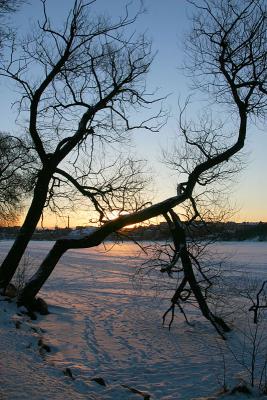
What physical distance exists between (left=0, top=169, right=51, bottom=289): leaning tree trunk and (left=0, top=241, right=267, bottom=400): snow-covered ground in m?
1.07

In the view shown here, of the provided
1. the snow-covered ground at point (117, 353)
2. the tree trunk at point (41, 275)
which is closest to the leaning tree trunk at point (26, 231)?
the tree trunk at point (41, 275)

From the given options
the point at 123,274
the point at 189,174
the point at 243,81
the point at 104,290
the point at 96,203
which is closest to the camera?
the point at 243,81

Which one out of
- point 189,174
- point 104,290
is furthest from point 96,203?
point 104,290

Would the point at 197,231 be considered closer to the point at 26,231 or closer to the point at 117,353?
the point at 117,353

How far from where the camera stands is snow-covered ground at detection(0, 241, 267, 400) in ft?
26.5

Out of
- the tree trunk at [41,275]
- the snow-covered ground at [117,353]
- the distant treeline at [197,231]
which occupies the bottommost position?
the snow-covered ground at [117,353]

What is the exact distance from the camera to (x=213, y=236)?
13062 mm

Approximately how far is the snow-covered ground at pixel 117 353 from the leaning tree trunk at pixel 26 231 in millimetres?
1070

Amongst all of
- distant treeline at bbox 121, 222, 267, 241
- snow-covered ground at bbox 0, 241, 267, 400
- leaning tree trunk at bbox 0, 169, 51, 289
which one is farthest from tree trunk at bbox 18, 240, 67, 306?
distant treeline at bbox 121, 222, 267, 241

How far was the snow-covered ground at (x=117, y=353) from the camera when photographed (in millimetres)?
8078

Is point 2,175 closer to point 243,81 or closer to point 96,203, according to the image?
point 96,203

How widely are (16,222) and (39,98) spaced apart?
23.3 m

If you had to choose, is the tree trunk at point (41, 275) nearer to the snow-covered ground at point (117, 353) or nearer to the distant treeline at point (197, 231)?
the snow-covered ground at point (117, 353)

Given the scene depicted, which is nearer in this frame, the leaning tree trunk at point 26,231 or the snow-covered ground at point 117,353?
the snow-covered ground at point 117,353
